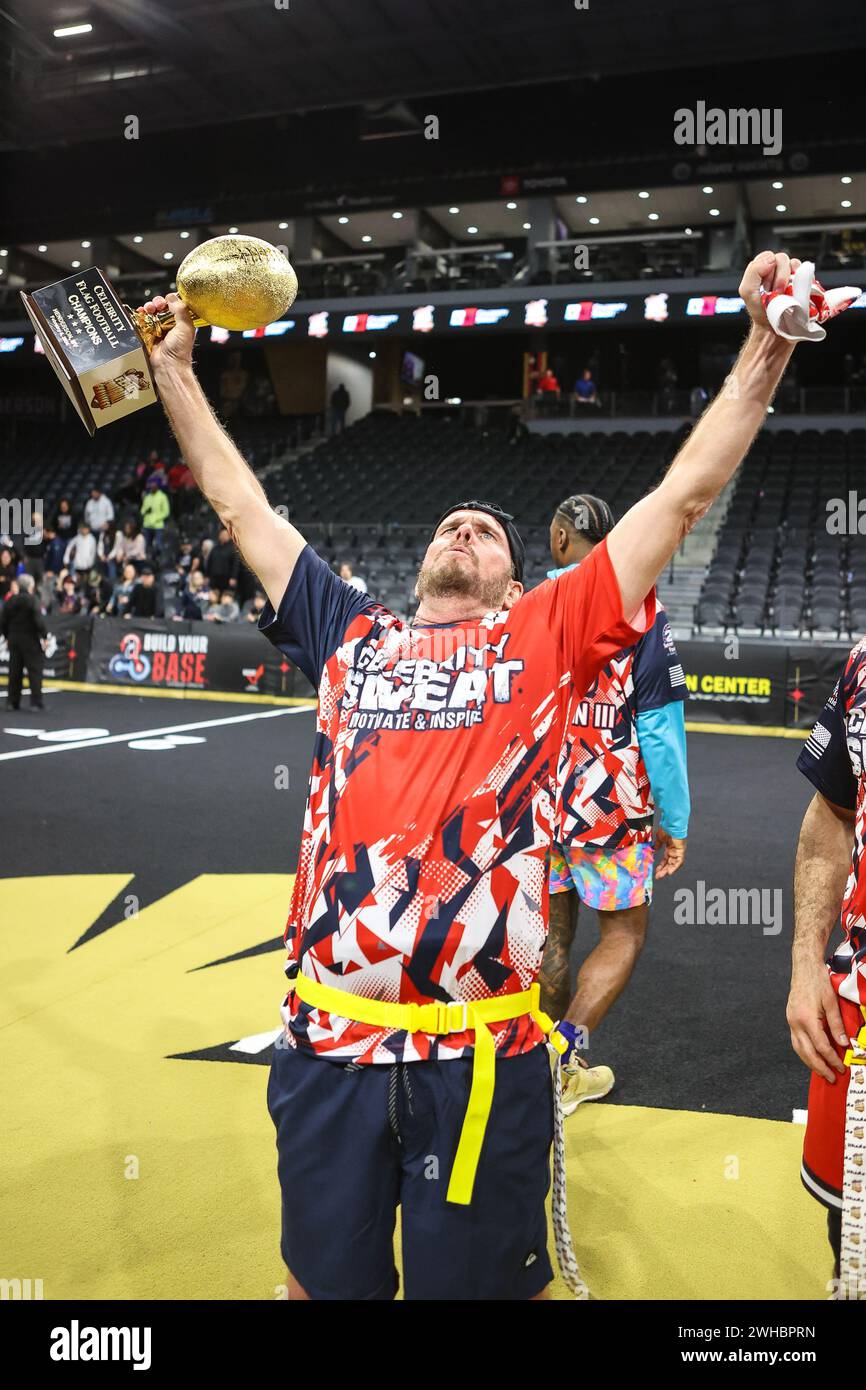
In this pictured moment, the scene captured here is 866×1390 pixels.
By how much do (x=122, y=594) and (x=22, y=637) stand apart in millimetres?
4749

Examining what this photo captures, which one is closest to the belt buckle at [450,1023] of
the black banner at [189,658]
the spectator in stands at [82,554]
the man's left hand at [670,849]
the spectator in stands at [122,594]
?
the man's left hand at [670,849]

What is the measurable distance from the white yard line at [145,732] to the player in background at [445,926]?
830cm

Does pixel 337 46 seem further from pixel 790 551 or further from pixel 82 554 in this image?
pixel 790 551

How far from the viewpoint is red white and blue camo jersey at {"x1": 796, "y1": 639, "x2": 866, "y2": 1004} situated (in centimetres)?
194

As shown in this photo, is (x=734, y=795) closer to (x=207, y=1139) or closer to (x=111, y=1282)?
(x=207, y=1139)

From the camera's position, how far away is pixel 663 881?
246 inches

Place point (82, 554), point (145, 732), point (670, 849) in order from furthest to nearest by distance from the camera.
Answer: point (82, 554) → point (145, 732) → point (670, 849)

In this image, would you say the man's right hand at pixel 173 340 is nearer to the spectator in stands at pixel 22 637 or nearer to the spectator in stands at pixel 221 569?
the spectator in stands at pixel 22 637

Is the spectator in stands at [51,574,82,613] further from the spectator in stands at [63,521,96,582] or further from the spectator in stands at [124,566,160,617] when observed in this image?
the spectator in stands at [124,566,160,617]

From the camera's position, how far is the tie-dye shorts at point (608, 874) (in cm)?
333

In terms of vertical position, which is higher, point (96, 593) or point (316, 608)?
point (96, 593)

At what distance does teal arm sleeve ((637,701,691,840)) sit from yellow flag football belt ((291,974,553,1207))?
1601mm

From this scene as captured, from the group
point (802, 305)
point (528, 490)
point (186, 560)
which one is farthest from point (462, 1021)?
point (528, 490)

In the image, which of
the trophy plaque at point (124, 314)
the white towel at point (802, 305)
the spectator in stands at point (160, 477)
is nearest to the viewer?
the white towel at point (802, 305)
